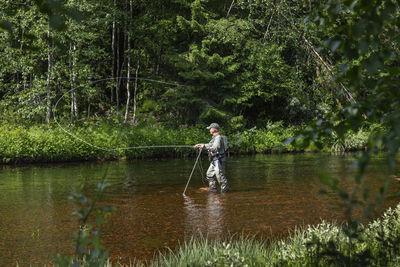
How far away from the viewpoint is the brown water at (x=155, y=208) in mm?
7652

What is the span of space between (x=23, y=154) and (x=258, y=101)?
47.7 feet

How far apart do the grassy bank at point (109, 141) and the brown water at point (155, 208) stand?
8.90 feet

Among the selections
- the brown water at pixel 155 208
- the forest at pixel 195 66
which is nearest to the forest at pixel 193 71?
the forest at pixel 195 66

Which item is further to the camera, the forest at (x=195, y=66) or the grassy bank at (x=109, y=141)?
the forest at (x=195, y=66)

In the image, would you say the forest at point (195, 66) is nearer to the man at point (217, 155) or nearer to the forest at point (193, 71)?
the forest at point (193, 71)

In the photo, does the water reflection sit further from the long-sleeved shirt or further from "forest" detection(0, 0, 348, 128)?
"forest" detection(0, 0, 348, 128)

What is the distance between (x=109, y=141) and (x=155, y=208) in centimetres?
1280

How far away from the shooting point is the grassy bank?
21172mm

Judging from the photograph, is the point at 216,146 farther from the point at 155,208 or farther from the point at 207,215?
the point at 207,215

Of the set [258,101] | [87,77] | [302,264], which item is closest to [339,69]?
[302,264]

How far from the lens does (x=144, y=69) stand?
3284 centimetres

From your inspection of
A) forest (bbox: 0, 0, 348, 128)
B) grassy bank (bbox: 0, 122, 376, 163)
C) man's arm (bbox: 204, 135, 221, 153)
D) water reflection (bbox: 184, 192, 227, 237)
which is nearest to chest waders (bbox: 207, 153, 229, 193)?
man's arm (bbox: 204, 135, 221, 153)

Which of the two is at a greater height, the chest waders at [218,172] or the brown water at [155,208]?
the chest waders at [218,172]

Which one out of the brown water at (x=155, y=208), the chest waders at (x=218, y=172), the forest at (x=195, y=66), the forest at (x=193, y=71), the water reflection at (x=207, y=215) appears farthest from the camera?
the forest at (x=195, y=66)
